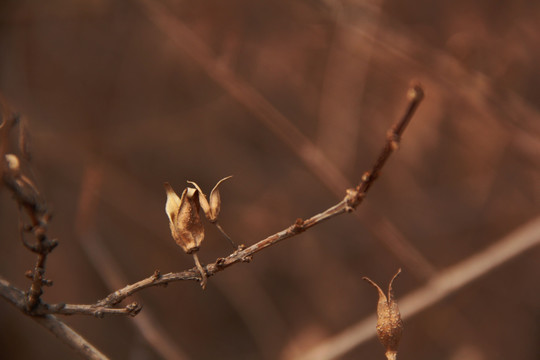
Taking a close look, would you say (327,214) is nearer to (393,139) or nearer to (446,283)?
(393,139)

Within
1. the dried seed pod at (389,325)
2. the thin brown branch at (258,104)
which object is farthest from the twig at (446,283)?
the dried seed pod at (389,325)

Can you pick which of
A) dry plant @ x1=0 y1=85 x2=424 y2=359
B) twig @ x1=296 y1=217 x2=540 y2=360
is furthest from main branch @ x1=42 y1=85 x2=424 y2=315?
twig @ x1=296 y1=217 x2=540 y2=360

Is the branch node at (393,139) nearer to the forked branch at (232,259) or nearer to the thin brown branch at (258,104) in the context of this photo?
the forked branch at (232,259)

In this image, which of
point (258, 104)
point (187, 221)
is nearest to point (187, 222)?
point (187, 221)

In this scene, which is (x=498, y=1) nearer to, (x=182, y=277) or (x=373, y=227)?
(x=373, y=227)

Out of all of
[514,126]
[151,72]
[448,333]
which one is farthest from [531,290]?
[151,72]

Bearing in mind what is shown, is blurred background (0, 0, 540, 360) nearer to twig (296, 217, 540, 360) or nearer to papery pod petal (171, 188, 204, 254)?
twig (296, 217, 540, 360)
